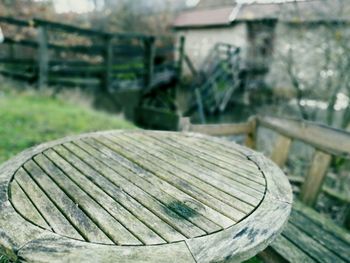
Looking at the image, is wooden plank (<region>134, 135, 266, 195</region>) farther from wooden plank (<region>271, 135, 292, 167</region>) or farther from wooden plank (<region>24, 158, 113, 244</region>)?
wooden plank (<region>271, 135, 292, 167</region>)

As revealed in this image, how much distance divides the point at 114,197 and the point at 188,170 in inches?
22.6

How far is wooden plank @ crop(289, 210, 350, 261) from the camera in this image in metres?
2.12

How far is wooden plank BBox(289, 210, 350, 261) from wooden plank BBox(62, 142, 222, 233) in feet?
3.91

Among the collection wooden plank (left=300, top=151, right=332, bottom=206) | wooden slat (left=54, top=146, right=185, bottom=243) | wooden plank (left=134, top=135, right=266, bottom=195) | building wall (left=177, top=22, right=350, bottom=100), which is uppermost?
building wall (left=177, top=22, right=350, bottom=100)

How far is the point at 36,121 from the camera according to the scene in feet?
18.1

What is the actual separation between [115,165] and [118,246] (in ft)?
2.82

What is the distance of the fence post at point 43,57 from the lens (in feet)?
22.8

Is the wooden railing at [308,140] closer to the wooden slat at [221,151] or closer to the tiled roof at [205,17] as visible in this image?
the wooden slat at [221,151]

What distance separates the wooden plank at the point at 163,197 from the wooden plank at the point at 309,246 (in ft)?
3.35

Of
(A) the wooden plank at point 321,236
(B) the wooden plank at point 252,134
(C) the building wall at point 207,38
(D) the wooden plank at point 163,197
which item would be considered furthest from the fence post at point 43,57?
(C) the building wall at point 207,38

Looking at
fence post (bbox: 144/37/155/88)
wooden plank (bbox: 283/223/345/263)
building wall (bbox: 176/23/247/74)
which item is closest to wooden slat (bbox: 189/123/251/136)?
wooden plank (bbox: 283/223/345/263)

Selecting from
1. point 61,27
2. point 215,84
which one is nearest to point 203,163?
point 61,27

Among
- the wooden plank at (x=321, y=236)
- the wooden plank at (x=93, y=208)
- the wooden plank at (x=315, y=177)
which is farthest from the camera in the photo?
the wooden plank at (x=315, y=177)

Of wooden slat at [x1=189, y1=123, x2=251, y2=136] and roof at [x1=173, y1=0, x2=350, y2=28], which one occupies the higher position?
roof at [x1=173, y1=0, x2=350, y2=28]
